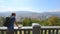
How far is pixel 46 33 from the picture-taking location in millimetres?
3807

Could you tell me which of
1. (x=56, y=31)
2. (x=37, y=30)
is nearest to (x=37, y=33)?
(x=37, y=30)

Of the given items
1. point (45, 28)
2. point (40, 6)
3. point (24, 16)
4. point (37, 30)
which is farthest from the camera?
point (40, 6)

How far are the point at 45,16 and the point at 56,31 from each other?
12.6 m

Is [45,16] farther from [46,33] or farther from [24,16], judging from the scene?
[46,33]

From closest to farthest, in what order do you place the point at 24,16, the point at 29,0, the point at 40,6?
the point at 24,16 < the point at 29,0 < the point at 40,6

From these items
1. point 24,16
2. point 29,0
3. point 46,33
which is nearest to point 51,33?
point 46,33

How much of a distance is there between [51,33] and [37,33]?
1.71 feet

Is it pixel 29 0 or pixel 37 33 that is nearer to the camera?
pixel 37 33

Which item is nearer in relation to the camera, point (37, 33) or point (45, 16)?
point (37, 33)

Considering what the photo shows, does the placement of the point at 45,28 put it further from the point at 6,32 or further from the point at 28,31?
the point at 6,32

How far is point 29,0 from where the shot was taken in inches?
884

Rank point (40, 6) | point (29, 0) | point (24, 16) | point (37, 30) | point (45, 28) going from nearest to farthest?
point (37, 30) → point (45, 28) → point (24, 16) → point (29, 0) → point (40, 6)

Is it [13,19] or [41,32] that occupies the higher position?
[13,19]

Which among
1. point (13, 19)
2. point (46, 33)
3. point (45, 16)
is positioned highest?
point (13, 19)
